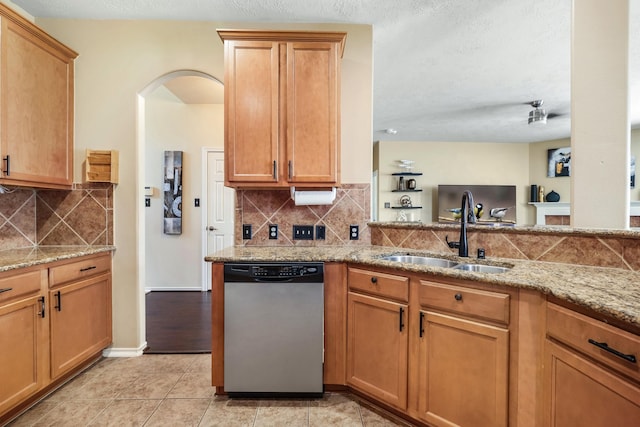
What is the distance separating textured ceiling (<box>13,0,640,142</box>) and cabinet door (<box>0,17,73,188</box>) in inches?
20.3

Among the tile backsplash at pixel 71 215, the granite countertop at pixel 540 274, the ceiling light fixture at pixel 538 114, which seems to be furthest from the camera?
the ceiling light fixture at pixel 538 114

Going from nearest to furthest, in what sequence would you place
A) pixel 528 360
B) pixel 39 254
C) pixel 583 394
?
pixel 583 394
pixel 528 360
pixel 39 254

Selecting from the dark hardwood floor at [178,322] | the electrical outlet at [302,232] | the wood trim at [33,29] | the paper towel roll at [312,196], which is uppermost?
the wood trim at [33,29]

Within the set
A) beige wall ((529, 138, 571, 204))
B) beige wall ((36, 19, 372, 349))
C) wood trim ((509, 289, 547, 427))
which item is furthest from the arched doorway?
beige wall ((529, 138, 571, 204))

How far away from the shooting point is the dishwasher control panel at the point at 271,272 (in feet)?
6.15

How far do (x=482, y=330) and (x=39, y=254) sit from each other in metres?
2.68

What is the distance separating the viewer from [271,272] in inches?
73.8

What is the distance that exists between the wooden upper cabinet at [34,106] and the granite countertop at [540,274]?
1410 millimetres

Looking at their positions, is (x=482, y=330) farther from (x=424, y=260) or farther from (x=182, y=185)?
(x=182, y=185)

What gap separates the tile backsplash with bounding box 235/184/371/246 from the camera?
2490 millimetres

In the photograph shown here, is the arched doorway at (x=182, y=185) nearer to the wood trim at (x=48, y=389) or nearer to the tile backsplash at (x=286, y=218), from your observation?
the wood trim at (x=48, y=389)

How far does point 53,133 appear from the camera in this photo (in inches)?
89.3

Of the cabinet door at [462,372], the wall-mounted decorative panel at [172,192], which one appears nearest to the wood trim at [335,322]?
the cabinet door at [462,372]

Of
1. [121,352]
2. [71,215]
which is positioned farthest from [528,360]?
[71,215]
